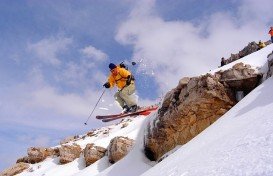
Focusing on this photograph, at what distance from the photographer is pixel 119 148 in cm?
1733

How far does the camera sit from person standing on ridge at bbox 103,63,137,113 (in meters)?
17.5

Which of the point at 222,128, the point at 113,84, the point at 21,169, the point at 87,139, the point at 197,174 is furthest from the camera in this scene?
the point at 87,139

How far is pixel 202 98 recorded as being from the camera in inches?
482

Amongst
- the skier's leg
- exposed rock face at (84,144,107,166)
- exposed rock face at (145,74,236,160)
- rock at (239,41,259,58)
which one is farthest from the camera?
rock at (239,41,259,58)

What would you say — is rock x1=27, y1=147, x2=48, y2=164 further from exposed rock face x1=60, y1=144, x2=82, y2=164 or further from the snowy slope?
exposed rock face x1=60, y1=144, x2=82, y2=164

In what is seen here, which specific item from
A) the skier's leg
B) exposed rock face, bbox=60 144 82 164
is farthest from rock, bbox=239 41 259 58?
exposed rock face, bbox=60 144 82 164

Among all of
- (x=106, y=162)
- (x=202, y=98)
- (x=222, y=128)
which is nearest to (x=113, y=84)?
(x=106, y=162)

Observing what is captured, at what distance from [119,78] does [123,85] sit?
0.38 meters

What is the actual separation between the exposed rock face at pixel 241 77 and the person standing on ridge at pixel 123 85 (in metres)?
5.78

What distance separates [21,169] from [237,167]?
22842 mm

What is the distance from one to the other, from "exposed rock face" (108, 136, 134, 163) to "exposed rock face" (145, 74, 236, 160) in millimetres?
3541

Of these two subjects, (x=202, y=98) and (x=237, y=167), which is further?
(x=202, y=98)

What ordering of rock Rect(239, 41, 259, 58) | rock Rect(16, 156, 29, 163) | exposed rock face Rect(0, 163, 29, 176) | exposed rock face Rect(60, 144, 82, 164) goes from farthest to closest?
rock Rect(16, 156, 29, 163) < exposed rock face Rect(0, 163, 29, 176) < rock Rect(239, 41, 259, 58) < exposed rock face Rect(60, 144, 82, 164)

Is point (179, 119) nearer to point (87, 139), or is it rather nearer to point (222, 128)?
point (222, 128)
